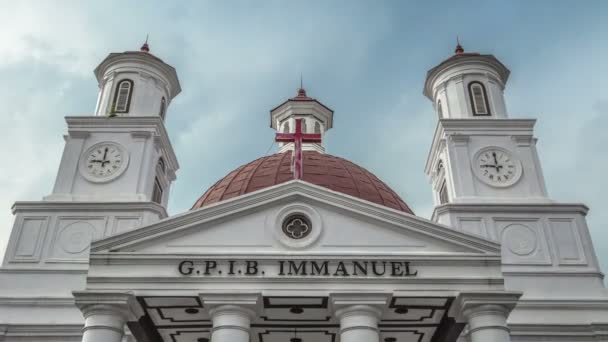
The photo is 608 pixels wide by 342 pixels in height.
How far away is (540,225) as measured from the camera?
76.3ft

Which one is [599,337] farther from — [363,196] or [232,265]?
[232,265]

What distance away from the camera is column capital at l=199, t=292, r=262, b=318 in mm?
15438

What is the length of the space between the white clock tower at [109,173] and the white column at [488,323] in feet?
37.8

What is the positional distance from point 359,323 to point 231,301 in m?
3.13

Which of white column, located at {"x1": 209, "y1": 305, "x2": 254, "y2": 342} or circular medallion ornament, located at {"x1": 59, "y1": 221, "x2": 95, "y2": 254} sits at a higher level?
circular medallion ornament, located at {"x1": 59, "y1": 221, "x2": 95, "y2": 254}

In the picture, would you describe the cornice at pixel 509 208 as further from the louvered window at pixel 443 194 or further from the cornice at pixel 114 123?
the cornice at pixel 114 123

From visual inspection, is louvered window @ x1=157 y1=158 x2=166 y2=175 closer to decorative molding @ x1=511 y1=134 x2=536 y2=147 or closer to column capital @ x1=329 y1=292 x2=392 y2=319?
column capital @ x1=329 y1=292 x2=392 y2=319

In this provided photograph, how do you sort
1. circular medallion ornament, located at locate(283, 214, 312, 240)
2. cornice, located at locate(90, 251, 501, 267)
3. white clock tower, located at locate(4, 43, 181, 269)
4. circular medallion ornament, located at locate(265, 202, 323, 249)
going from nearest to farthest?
cornice, located at locate(90, 251, 501, 267), circular medallion ornament, located at locate(265, 202, 323, 249), circular medallion ornament, located at locate(283, 214, 312, 240), white clock tower, located at locate(4, 43, 181, 269)

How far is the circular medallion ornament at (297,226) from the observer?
54.5 feet

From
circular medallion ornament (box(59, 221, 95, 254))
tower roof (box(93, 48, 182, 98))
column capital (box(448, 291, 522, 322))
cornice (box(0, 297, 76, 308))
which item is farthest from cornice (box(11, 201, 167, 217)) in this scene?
column capital (box(448, 291, 522, 322))

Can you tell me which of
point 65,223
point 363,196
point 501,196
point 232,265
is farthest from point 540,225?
point 65,223

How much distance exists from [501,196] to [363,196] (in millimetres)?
5238

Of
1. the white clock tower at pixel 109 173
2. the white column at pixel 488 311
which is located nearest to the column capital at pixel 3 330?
the white clock tower at pixel 109 173

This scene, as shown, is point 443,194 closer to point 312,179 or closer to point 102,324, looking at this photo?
point 312,179
